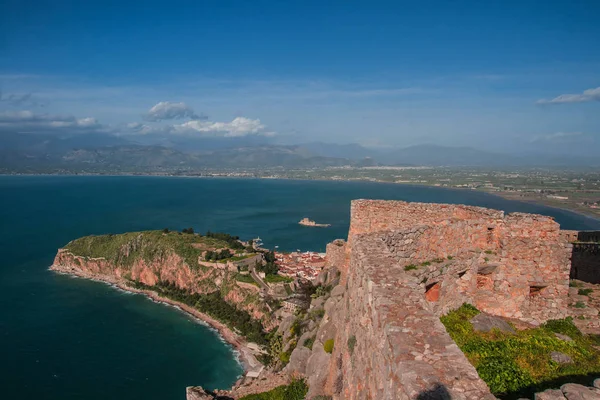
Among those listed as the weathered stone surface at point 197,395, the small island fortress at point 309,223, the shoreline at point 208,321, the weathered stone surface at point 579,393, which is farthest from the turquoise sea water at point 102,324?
the weathered stone surface at point 579,393

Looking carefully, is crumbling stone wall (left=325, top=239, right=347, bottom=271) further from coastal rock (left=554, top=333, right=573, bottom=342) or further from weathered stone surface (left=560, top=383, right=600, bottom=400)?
weathered stone surface (left=560, top=383, right=600, bottom=400)

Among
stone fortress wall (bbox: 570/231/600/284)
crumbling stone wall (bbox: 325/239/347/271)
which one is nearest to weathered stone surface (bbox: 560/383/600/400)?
stone fortress wall (bbox: 570/231/600/284)

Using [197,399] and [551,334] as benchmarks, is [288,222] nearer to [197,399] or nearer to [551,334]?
[197,399]

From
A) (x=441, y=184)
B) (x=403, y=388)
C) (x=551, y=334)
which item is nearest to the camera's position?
(x=403, y=388)

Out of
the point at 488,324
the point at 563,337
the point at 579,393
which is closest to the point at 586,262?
the point at 563,337

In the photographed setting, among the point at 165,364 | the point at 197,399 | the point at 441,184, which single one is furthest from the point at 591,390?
the point at 441,184

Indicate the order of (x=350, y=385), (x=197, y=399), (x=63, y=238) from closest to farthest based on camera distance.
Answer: (x=350, y=385), (x=197, y=399), (x=63, y=238)

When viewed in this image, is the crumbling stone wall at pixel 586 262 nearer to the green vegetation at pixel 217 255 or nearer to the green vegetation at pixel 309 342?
the green vegetation at pixel 309 342
